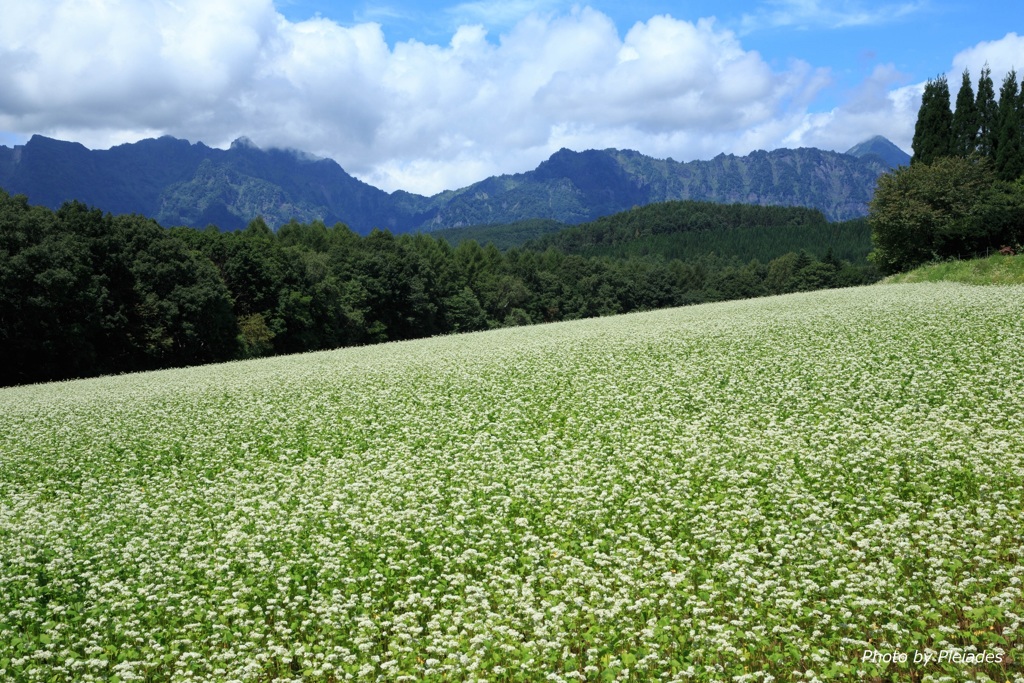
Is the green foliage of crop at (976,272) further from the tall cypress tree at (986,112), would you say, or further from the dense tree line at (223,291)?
the dense tree line at (223,291)

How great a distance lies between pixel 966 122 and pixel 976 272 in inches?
1251

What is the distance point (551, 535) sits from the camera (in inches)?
452

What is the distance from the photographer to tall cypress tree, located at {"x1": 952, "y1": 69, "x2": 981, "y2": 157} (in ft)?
238

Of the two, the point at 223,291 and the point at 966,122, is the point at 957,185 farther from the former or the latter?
the point at 223,291

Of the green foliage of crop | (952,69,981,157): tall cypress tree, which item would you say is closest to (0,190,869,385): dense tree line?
the green foliage of crop

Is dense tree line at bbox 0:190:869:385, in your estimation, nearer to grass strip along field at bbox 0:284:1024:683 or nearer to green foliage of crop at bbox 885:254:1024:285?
grass strip along field at bbox 0:284:1024:683

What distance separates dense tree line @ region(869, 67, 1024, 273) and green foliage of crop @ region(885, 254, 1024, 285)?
3533 mm

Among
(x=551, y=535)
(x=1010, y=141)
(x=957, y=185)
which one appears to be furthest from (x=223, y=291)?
(x=1010, y=141)

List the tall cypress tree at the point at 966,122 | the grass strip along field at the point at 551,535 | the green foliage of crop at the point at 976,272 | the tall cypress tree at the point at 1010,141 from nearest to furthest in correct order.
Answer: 1. the grass strip along field at the point at 551,535
2. the green foliage of crop at the point at 976,272
3. the tall cypress tree at the point at 1010,141
4. the tall cypress tree at the point at 966,122

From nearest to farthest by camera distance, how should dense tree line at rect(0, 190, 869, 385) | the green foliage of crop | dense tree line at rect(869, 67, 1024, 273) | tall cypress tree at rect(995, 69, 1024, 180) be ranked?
the green foliage of crop → dense tree line at rect(0, 190, 869, 385) → dense tree line at rect(869, 67, 1024, 273) → tall cypress tree at rect(995, 69, 1024, 180)

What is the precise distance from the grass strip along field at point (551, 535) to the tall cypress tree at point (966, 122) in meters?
61.8

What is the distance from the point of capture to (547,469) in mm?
14836

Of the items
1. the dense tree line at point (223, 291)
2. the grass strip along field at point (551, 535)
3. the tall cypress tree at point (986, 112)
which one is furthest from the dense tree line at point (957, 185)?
the dense tree line at point (223, 291)

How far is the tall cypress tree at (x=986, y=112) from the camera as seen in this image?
71500 mm
